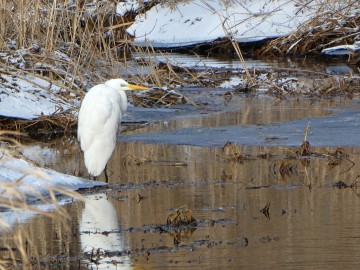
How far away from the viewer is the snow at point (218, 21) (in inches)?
864

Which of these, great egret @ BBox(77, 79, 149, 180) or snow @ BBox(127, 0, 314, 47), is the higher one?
snow @ BBox(127, 0, 314, 47)

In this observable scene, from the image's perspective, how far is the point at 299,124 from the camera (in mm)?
11414

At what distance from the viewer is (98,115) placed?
8.79 metres

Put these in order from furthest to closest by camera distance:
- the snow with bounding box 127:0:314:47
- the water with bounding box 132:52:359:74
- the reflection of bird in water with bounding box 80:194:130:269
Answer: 1. the snow with bounding box 127:0:314:47
2. the water with bounding box 132:52:359:74
3. the reflection of bird in water with bounding box 80:194:130:269

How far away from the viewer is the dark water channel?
528 centimetres

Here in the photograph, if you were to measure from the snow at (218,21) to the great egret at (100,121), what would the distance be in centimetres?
1144

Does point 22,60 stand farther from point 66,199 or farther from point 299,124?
point 66,199

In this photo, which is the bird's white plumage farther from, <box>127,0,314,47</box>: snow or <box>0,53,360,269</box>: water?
<box>127,0,314,47</box>: snow

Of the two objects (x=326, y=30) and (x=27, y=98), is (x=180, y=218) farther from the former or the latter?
(x=326, y=30)

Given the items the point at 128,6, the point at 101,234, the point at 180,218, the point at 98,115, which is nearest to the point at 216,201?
the point at 180,218

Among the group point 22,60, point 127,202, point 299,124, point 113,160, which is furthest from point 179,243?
point 22,60

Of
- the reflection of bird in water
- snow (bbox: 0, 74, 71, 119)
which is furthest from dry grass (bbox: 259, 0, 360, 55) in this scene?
the reflection of bird in water

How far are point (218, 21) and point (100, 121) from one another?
14.9 metres

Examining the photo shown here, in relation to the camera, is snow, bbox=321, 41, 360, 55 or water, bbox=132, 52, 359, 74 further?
snow, bbox=321, 41, 360, 55
